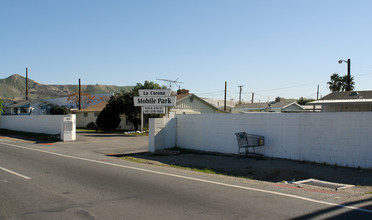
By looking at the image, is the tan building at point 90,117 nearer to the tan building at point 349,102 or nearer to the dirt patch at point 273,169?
the tan building at point 349,102

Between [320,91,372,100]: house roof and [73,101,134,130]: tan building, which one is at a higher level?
[320,91,372,100]: house roof

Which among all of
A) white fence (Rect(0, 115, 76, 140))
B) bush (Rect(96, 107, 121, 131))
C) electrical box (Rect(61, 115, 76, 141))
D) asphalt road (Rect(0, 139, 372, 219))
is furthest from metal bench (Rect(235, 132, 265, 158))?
bush (Rect(96, 107, 121, 131))

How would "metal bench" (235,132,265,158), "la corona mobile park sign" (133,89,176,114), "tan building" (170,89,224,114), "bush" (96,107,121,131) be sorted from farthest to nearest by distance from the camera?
1. "tan building" (170,89,224,114)
2. "bush" (96,107,121,131)
3. "la corona mobile park sign" (133,89,176,114)
4. "metal bench" (235,132,265,158)

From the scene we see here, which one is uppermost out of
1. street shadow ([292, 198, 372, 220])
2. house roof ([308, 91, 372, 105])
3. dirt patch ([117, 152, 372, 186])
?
house roof ([308, 91, 372, 105])

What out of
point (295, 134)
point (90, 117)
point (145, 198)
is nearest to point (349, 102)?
point (295, 134)

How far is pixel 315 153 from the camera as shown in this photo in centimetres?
1236

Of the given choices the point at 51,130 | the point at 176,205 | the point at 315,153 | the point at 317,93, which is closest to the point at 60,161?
the point at 176,205

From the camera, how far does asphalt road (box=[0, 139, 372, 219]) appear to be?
610cm

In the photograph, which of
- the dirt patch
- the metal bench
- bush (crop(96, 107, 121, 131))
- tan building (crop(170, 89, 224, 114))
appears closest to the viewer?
the dirt patch

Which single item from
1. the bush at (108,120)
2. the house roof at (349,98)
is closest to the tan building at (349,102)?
the house roof at (349,98)

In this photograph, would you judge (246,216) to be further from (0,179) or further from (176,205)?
(0,179)

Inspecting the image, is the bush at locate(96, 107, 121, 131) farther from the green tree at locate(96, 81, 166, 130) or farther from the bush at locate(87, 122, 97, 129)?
the bush at locate(87, 122, 97, 129)

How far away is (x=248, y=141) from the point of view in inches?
570

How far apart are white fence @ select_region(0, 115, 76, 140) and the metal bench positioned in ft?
51.2
